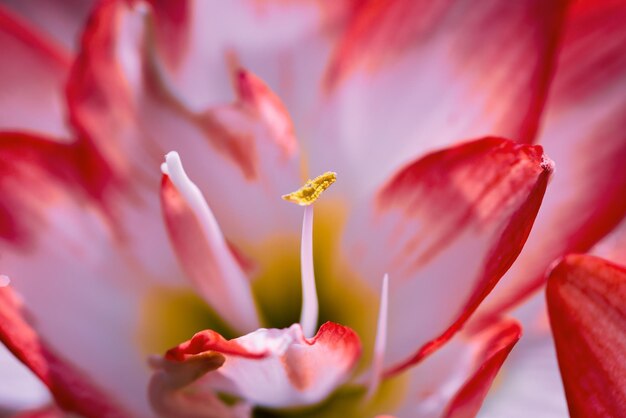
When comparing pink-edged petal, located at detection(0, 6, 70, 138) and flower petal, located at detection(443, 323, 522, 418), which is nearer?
flower petal, located at detection(443, 323, 522, 418)

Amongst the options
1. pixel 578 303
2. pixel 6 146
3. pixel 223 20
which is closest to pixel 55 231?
pixel 6 146

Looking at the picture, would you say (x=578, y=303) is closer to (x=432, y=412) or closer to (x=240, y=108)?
(x=432, y=412)

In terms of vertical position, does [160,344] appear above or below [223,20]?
below

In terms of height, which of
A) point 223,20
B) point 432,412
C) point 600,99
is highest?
point 223,20

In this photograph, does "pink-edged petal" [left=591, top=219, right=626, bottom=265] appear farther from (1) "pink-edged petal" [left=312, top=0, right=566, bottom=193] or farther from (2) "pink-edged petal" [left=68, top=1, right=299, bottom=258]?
(2) "pink-edged petal" [left=68, top=1, right=299, bottom=258]

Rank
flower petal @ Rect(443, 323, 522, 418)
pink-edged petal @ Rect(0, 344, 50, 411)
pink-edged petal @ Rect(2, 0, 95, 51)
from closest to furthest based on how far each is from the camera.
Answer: flower petal @ Rect(443, 323, 522, 418), pink-edged petal @ Rect(0, 344, 50, 411), pink-edged petal @ Rect(2, 0, 95, 51)

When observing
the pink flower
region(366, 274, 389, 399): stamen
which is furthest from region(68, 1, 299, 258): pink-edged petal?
region(366, 274, 389, 399): stamen

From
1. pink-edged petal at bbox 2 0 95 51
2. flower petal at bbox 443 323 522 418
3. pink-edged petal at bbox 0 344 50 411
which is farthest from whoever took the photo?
pink-edged petal at bbox 2 0 95 51
